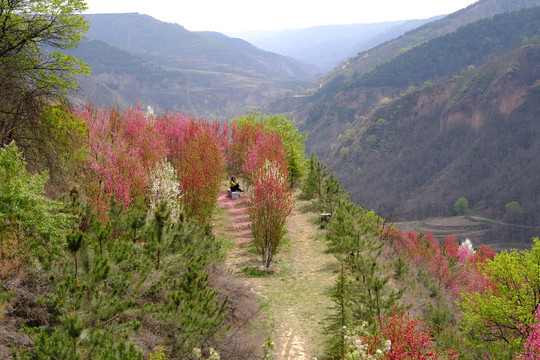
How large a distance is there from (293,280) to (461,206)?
12608 centimetres

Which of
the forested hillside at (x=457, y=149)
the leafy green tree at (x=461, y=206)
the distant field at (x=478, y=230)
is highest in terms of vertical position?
the forested hillside at (x=457, y=149)

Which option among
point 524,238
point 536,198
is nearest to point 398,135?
point 536,198

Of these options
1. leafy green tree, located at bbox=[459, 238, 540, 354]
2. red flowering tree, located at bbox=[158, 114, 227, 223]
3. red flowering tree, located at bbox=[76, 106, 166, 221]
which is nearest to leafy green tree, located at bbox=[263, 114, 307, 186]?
red flowering tree, located at bbox=[158, 114, 227, 223]

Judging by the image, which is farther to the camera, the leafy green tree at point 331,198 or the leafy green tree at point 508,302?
the leafy green tree at point 331,198

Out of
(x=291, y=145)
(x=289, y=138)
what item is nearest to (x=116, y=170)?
(x=291, y=145)

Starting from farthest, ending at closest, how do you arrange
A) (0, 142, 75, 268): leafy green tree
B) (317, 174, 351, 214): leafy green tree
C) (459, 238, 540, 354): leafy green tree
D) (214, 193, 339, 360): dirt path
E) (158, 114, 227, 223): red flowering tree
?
1. (317, 174, 351, 214): leafy green tree
2. (459, 238, 540, 354): leafy green tree
3. (158, 114, 227, 223): red flowering tree
4. (214, 193, 339, 360): dirt path
5. (0, 142, 75, 268): leafy green tree

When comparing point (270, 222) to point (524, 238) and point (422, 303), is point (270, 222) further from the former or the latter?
point (524, 238)

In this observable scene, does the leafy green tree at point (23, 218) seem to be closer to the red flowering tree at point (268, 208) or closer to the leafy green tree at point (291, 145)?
the red flowering tree at point (268, 208)

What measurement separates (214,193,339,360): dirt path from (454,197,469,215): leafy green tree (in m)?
117

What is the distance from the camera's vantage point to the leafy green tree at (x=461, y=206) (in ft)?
405

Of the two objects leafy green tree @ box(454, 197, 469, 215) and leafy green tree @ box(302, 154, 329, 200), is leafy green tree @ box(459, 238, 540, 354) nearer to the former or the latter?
leafy green tree @ box(302, 154, 329, 200)

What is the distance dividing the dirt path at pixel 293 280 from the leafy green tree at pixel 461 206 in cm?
11666

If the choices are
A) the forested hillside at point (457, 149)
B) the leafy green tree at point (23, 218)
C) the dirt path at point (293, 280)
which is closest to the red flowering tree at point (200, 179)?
the dirt path at point (293, 280)

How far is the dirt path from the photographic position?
33.0 feet
